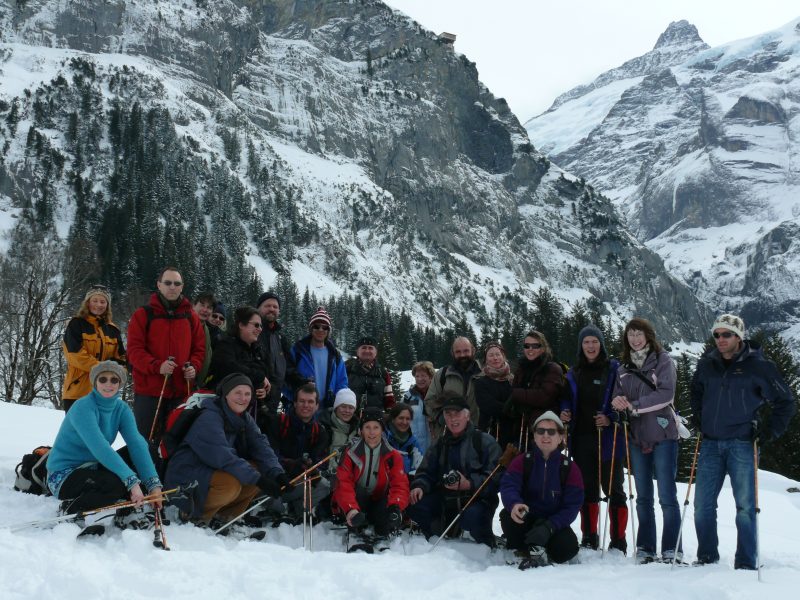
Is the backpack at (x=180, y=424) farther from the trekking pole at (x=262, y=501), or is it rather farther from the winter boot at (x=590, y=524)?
the winter boot at (x=590, y=524)

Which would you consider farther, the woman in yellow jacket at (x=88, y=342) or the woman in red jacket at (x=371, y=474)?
the woman in yellow jacket at (x=88, y=342)

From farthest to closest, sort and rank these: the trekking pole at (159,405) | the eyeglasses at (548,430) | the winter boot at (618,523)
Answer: the trekking pole at (159,405) → the winter boot at (618,523) → the eyeglasses at (548,430)

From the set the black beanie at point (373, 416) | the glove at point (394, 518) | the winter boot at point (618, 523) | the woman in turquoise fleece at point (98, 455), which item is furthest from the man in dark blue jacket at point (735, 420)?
the woman in turquoise fleece at point (98, 455)

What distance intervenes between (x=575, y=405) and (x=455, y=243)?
152750 mm

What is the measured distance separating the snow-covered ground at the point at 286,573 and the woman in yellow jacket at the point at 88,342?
1401 millimetres

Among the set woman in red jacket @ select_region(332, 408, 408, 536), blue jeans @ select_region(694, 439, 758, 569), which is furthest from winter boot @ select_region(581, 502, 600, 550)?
woman in red jacket @ select_region(332, 408, 408, 536)

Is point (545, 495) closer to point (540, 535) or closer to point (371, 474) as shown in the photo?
point (540, 535)

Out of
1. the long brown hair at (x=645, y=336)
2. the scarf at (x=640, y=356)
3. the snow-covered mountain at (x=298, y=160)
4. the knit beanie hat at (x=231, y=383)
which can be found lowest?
the knit beanie hat at (x=231, y=383)

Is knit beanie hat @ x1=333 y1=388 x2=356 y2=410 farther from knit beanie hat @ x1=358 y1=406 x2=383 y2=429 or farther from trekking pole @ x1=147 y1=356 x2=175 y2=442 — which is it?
trekking pole @ x1=147 y1=356 x2=175 y2=442

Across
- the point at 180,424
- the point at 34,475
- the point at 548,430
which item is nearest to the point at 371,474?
the point at 548,430

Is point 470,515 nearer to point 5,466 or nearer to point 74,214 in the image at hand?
point 5,466

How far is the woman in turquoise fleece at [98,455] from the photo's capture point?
18.3ft

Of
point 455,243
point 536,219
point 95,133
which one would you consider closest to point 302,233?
point 95,133

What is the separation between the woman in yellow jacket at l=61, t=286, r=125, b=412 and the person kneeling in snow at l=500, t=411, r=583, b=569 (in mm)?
4814
